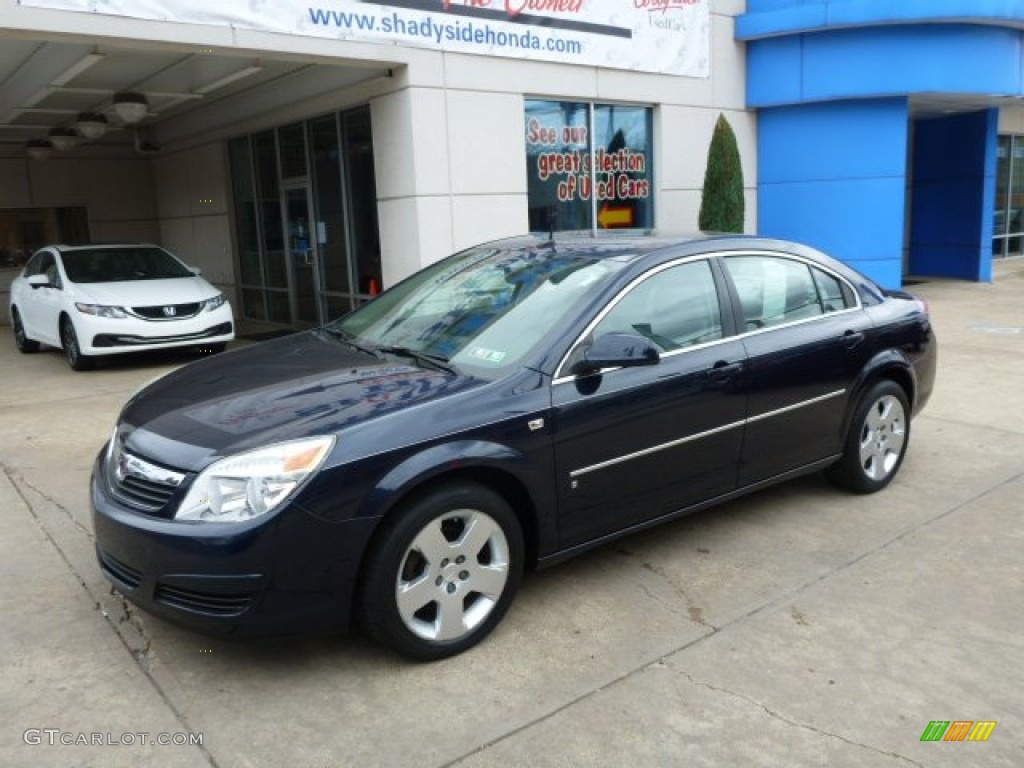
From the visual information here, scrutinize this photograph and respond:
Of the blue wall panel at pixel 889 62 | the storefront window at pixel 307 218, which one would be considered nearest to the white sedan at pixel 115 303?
the storefront window at pixel 307 218

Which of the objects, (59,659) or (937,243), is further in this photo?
(937,243)

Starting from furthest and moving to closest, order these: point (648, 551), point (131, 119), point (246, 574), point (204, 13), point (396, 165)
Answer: point (131, 119) → point (396, 165) → point (204, 13) → point (648, 551) → point (246, 574)

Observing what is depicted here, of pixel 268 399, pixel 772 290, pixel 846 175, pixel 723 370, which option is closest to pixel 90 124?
Result: pixel 846 175

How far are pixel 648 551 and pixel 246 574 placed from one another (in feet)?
7.07

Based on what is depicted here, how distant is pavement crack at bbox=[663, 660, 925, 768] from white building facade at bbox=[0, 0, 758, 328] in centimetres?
698

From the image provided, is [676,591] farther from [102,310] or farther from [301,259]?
[301,259]

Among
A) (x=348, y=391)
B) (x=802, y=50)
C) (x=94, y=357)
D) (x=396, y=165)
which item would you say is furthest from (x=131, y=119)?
(x=348, y=391)

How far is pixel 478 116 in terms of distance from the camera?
32.6 ft

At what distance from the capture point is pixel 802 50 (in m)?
12.7

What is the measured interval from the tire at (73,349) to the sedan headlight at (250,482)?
7.36m

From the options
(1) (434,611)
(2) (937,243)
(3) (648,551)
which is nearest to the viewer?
(1) (434,611)

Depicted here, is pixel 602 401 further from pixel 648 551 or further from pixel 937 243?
pixel 937 243

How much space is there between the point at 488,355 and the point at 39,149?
48.8ft

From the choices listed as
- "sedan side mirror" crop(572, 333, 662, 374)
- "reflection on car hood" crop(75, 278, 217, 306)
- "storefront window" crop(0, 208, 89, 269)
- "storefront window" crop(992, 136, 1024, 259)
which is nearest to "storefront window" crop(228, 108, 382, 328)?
"reflection on car hood" crop(75, 278, 217, 306)
